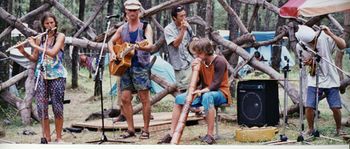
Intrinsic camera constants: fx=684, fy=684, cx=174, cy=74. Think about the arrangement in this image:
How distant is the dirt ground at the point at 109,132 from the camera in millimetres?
5887

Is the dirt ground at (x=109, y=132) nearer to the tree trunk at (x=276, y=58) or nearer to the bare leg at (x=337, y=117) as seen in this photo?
the bare leg at (x=337, y=117)

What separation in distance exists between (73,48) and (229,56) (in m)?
1.63

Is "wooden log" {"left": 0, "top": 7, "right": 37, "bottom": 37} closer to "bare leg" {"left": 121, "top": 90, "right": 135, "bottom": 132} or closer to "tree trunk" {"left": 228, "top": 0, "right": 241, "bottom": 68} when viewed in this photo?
"bare leg" {"left": 121, "top": 90, "right": 135, "bottom": 132}

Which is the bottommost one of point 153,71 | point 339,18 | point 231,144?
point 231,144

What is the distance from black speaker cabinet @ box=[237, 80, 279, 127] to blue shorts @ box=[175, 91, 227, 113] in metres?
0.65

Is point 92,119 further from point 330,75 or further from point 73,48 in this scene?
point 330,75

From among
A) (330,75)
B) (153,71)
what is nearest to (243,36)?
(153,71)

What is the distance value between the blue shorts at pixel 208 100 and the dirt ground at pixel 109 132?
370 millimetres

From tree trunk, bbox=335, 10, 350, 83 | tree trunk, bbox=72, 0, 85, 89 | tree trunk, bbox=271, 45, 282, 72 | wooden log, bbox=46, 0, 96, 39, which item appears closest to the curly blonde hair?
tree trunk, bbox=335, 10, 350, 83

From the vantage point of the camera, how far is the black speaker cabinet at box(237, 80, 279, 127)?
20.0ft

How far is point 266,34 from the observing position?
734cm

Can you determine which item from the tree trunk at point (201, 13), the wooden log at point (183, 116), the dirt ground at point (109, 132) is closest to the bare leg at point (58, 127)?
the dirt ground at point (109, 132)

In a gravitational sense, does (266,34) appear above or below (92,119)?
above

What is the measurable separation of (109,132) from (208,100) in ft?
3.99
